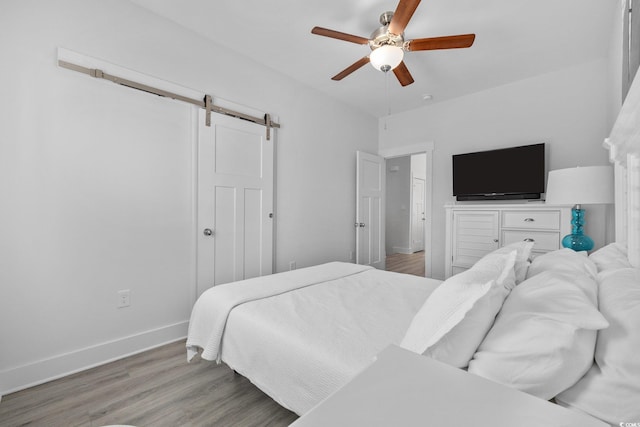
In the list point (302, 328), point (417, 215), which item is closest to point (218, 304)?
point (302, 328)

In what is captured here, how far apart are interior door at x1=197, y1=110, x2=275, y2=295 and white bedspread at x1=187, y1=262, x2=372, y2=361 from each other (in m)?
0.79

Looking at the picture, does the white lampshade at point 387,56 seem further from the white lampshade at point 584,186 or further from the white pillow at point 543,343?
the white pillow at point 543,343

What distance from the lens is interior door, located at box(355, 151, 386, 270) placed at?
4.12 metres

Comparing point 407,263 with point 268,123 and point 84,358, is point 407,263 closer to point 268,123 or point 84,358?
point 268,123

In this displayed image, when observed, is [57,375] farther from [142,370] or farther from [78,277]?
[78,277]

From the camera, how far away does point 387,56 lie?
6.79 ft

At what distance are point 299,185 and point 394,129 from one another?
2.06m

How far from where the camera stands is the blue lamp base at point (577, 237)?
8.18ft

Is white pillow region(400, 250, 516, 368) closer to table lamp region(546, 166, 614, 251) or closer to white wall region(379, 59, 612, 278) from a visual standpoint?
table lamp region(546, 166, 614, 251)

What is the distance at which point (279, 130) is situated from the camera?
3225mm

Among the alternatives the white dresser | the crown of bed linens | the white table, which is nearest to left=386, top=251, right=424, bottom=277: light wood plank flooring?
the white dresser

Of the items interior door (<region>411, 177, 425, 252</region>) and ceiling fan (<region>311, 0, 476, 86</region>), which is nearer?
ceiling fan (<region>311, 0, 476, 86</region>)

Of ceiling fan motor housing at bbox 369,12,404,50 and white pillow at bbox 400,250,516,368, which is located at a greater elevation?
ceiling fan motor housing at bbox 369,12,404,50

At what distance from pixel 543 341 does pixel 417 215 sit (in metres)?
6.89
